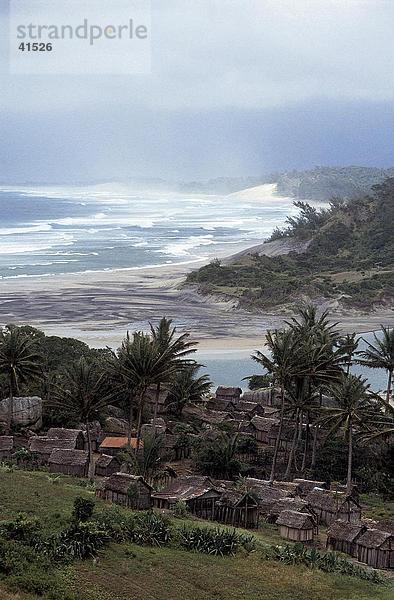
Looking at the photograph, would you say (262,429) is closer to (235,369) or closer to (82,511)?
(235,369)

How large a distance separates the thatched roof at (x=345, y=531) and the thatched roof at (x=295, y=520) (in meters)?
0.84

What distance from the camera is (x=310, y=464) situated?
47.5 metres

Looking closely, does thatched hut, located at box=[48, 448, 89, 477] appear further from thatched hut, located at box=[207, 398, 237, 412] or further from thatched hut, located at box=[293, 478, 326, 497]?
thatched hut, located at box=[207, 398, 237, 412]

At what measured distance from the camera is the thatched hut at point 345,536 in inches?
1335

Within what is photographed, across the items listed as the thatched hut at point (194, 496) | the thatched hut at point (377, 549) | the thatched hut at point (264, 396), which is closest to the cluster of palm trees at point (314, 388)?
the thatched hut at point (194, 496)

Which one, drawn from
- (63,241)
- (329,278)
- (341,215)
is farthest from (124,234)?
(329,278)

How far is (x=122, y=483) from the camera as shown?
35125 millimetres

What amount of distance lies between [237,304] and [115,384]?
59.1 meters

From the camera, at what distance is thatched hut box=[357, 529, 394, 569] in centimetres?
3319

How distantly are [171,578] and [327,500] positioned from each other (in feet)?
43.1

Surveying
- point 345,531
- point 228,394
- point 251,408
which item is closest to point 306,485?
point 345,531

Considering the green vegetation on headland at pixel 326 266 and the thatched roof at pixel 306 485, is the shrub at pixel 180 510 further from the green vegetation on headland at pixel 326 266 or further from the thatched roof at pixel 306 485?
the green vegetation on headland at pixel 326 266

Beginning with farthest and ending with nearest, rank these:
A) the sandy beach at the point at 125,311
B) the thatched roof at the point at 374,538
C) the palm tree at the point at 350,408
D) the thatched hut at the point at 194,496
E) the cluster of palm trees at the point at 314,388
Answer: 1. the sandy beach at the point at 125,311
2. the cluster of palm trees at the point at 314,388
3. the palm tree at the point at 350,408
4. the thatched hut at the point at 194,496
5. the thatched roof at the point at 374,538

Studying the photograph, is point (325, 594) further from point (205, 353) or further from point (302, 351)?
point (205, 353)
